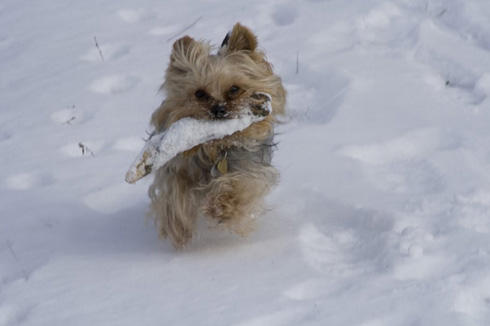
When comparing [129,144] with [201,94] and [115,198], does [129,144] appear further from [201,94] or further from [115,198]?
[201,94]

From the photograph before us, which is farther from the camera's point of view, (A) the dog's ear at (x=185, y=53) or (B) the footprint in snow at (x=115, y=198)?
(B) the footprint in snow at (x=115, y=198)

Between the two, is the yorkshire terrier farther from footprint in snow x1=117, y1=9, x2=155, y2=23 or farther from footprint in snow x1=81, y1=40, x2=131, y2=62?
footprint in snow x1=117, y1=9, x2=155, y2=23

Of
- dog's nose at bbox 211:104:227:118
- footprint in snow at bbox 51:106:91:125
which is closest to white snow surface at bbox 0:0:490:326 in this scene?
footprint in snow at bbox 51:106:91:125

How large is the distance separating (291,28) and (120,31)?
161cm

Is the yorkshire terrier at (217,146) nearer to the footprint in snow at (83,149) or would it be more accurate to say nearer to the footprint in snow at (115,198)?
the footprint in snow at (115,198)

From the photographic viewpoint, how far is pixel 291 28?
6.30 meters

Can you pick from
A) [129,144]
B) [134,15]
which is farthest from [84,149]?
[134,15]

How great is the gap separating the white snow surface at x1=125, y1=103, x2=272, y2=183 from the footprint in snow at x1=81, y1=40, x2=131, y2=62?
3.04 metres

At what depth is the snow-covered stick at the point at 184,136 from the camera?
11.3 feet

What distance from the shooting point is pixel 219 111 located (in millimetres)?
3445

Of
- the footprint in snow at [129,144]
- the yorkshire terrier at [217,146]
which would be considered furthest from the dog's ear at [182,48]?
the footprint in snow at [129,144]

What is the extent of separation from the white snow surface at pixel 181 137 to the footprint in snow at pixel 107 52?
304cm

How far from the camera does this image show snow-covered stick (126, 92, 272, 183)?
3438 mm

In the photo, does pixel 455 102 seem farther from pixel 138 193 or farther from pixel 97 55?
pixel 97 55
